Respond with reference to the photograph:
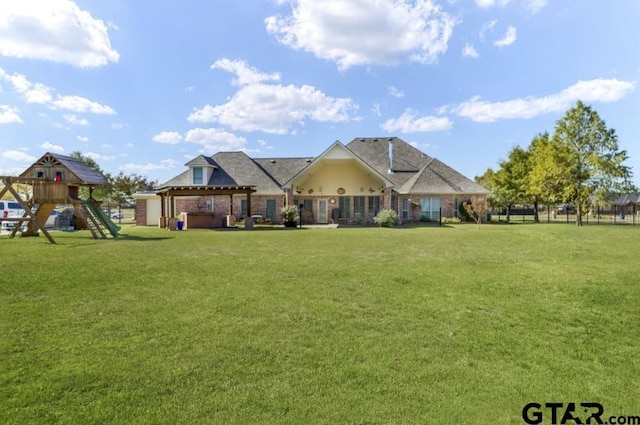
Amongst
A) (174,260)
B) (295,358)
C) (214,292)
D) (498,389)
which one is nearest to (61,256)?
(174,260)

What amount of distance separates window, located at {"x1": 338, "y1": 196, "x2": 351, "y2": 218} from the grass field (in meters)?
22.7

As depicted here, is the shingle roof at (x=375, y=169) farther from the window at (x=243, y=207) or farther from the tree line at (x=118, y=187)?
the tree line at (x=118, y=187)

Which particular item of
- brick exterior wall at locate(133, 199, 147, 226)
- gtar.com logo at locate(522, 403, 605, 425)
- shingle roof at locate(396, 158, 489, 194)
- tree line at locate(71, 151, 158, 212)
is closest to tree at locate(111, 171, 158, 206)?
tree line at locate(71, 151, 158, 212)

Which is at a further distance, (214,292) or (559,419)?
(214,292)

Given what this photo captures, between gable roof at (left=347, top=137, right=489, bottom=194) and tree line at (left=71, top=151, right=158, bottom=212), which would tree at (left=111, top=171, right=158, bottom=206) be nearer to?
tree line at (left=71, top=151, right=158, bottom=212)

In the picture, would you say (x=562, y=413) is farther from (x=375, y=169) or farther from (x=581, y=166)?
(x=581, y=166)

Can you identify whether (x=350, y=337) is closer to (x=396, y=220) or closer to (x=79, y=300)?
(x=79, y=300)

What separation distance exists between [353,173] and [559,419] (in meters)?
28.9

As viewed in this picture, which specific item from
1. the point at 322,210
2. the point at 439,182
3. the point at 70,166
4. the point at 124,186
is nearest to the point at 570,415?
the point at 70,166

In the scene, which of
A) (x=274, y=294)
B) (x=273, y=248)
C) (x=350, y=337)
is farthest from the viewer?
(x=273, y=248)

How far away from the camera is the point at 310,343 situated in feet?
16.1

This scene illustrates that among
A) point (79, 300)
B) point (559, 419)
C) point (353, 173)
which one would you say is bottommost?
point (559, 419)

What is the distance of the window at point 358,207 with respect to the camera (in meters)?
32.2

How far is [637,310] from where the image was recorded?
21.3 ft
